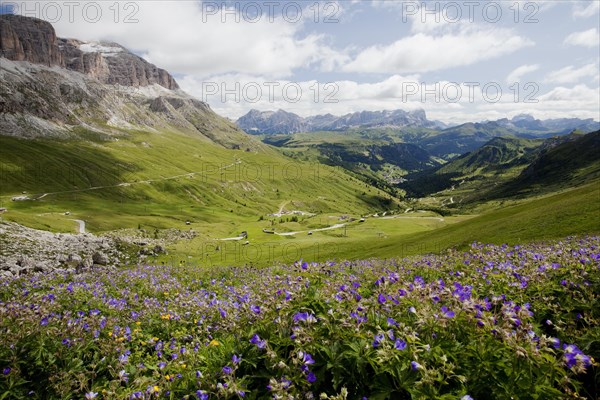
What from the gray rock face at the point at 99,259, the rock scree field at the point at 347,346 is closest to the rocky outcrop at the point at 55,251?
the gray rock face at the point at 99,259

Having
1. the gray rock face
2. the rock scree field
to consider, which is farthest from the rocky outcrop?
the rock scree field

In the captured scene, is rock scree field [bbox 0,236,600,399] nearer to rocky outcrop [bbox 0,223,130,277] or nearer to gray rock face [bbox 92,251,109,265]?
rocky outcrop [bbox 0,223,130,277]

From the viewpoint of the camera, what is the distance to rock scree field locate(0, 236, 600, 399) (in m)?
4.70

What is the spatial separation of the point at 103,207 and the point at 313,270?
614 feet

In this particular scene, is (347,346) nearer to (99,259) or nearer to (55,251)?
(99,259)

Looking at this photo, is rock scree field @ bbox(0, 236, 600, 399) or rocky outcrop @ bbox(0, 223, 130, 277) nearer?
rock scree field @ bbox(0, 236, 600, 399)

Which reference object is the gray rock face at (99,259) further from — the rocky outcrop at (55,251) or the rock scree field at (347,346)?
the rock scree field at (347,346)

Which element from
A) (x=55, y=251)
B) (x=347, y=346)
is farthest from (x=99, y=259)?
(x=347, y=346)

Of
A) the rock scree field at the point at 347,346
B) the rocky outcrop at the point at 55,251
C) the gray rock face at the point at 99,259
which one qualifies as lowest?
the gray rock face at the point at 99,259

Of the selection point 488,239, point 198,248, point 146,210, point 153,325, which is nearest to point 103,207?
point 146,210

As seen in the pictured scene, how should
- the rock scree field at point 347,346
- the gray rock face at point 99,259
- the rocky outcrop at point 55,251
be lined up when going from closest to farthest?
the rock scree field at point 347,346, the rocky outcrop at point 55,251, the gray rock face at point 99,259

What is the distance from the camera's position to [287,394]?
15.1ft

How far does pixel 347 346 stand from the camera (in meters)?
5.57

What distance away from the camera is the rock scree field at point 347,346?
15.4ft
